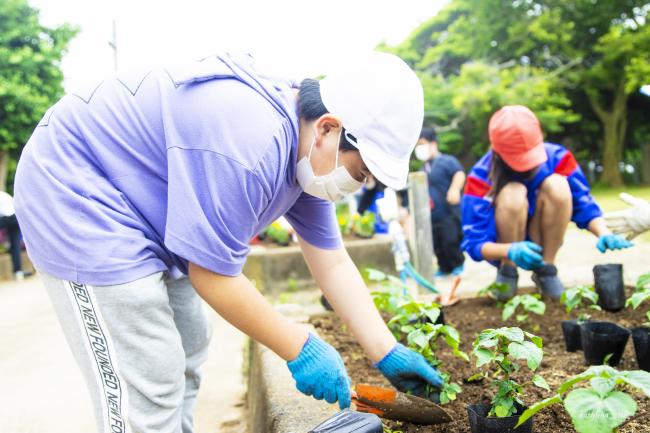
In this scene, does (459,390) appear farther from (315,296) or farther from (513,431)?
(315,296)

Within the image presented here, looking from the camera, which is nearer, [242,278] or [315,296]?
[242,278]

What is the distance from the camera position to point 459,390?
1823mm

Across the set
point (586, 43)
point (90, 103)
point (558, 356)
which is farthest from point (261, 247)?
point (586, 43)

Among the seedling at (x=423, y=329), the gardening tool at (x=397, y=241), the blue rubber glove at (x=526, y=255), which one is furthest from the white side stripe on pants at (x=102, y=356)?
the gardening tool at (x=397, y=241)

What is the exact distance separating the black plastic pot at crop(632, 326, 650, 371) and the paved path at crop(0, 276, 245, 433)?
1.57m

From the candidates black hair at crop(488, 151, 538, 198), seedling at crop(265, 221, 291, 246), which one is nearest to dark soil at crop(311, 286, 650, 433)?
black hair at crop(488, 151, 538, 198)

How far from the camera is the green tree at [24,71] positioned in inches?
331

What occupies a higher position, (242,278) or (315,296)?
(242,278)

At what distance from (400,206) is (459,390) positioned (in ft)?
14.8

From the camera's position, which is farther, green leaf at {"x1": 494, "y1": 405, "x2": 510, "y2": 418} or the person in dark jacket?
the person in dark jacket

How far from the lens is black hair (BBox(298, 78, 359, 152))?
1.44m

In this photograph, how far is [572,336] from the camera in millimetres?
2336

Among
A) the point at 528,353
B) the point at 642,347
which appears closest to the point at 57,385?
the point at 528,353

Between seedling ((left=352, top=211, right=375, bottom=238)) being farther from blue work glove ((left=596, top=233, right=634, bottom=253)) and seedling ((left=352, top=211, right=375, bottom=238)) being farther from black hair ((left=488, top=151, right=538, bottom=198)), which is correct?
blue work glove ((left=596, top=233, right=634, bottom=253))
